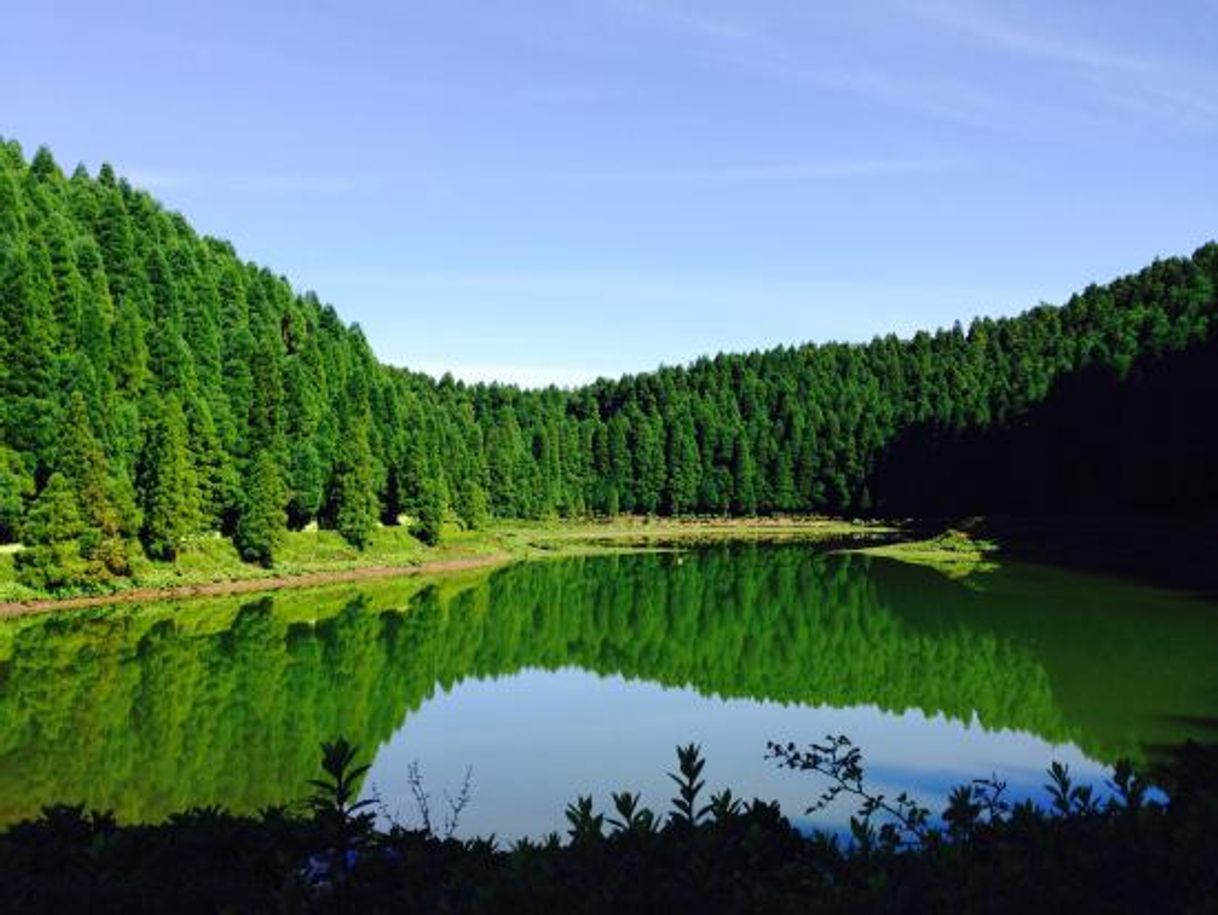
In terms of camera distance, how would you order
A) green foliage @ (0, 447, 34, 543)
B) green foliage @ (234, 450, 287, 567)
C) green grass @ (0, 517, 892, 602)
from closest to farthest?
green foliage @ (0, 447, 34, 543)
green grass @ (0, 517, 892, 602)
green foliage @ (234, 450, 287, 567)

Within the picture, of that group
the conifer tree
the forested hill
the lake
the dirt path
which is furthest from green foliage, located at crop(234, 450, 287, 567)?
the lake

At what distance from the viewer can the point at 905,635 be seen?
44.4 m

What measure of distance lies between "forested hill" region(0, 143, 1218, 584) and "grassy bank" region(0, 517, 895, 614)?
144 cm

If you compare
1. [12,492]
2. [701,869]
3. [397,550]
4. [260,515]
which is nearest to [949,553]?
[397,550]

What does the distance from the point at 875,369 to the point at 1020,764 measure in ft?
477

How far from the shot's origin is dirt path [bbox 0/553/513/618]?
4659cm

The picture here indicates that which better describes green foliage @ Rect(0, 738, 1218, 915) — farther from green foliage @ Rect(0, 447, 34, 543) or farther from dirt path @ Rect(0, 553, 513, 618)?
green foliage @ Rect(0, 447, 34, 543)

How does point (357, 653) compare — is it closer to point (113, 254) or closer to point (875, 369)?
point (113, 254)

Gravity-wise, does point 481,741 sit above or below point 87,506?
below

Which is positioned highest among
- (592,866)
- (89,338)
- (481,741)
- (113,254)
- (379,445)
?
(113,254)

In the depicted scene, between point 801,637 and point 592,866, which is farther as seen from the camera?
point 801,637

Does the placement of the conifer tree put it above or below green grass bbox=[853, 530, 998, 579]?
above

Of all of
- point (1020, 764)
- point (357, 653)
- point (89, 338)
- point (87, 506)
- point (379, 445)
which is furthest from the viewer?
point (379, 445)

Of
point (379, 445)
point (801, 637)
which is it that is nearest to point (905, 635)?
point (801, 637)
